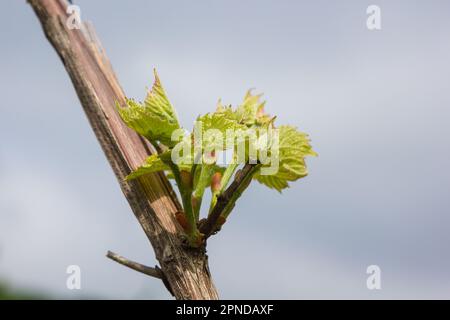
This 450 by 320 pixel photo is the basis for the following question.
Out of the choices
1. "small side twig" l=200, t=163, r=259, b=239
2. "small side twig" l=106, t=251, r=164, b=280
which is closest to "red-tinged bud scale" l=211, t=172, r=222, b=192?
"small side twig" l=200, t=163, r=259, b=239

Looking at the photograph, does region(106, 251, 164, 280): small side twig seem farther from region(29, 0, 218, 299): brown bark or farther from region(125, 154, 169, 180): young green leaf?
region(125, 154, 169, 180): young green leaf

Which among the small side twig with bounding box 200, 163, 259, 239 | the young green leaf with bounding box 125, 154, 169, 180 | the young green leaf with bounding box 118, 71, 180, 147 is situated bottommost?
the small side twig with bounding box 200, 163, 259, 239

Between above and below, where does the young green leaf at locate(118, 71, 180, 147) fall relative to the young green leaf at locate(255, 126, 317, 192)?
above

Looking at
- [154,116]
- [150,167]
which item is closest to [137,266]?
[150,167]

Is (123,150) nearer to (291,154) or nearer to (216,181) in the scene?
(216,181)

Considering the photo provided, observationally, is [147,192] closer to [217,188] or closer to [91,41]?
[217,188]
